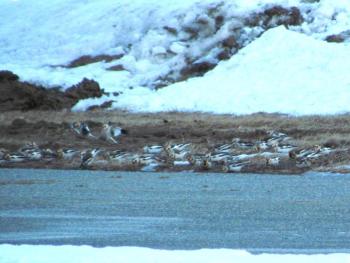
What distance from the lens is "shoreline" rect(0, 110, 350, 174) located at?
2578cm

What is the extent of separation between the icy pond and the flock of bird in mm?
954

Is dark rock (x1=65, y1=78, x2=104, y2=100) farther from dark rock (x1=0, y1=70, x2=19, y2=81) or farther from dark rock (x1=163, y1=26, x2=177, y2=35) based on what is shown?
dark rock (x1=163, y1=26, x2=177, y2=35)

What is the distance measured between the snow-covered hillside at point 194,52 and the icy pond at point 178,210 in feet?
43.8

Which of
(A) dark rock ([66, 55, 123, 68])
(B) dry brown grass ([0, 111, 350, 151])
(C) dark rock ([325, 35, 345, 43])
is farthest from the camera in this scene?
(A) dark rock ([66, 55, 123, 68])

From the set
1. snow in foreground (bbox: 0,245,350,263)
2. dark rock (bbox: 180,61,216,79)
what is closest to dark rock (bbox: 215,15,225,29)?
dark rock (bbox: 180,61,216,79)

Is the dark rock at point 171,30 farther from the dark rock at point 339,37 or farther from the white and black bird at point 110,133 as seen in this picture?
the white and black bird at point 110,133

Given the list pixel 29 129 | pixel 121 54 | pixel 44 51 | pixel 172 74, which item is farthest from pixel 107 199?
pixel 44 51

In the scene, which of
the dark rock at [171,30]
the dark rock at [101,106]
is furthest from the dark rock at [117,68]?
the dark rock at [101,106]

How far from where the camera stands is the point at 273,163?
83.6ft

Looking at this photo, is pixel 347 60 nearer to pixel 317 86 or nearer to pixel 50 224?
pixel 317 86

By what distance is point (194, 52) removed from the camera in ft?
153

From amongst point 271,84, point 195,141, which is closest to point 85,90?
point 271,84

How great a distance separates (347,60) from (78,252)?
30.5 m

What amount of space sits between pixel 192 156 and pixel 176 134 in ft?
13.2
